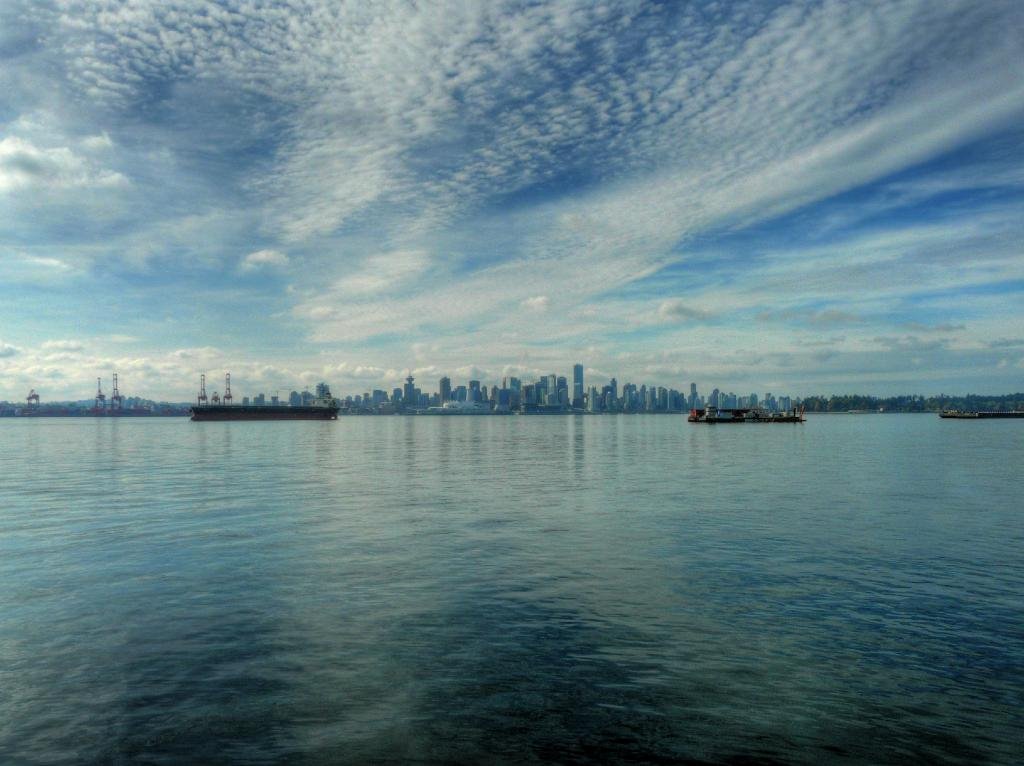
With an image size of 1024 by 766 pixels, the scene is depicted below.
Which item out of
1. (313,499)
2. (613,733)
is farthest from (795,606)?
(313,499)

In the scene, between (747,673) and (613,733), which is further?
(747,673)

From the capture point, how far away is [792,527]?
3272 centimetres

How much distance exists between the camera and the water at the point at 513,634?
38.7 ft

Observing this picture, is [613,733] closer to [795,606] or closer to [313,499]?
[795,606]

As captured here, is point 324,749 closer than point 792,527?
Yes

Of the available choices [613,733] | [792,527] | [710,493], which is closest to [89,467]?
[710,493]

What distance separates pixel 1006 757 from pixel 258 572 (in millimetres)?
21660

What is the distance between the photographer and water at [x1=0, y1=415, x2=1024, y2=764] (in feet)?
38.7

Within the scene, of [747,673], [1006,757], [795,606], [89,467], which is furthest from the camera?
[89,467]

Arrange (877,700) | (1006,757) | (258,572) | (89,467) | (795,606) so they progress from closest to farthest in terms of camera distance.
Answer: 1. (1006,757)
2. (877,700)
3. (795,606)
4. (258,572)
5. (89,467)

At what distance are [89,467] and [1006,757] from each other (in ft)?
265

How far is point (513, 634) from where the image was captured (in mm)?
17078

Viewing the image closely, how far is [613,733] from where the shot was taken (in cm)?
1186

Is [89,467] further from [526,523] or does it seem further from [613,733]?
[613,733]
